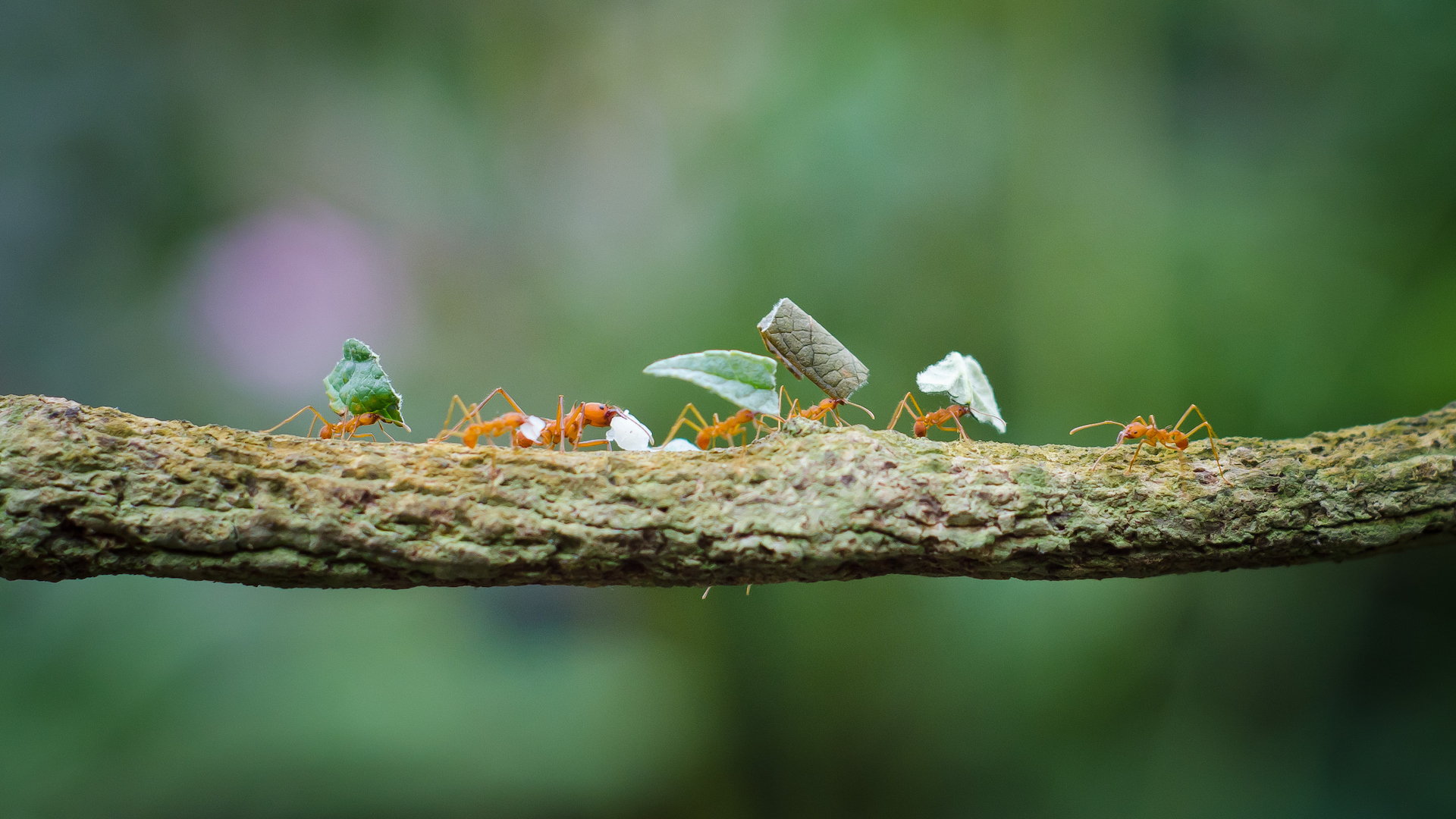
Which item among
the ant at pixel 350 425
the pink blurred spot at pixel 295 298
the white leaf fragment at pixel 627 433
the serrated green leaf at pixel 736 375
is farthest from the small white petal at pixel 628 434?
the pink blurred spot at pixel 295 298

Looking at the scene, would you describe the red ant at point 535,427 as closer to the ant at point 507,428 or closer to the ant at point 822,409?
the ant at point 507,428

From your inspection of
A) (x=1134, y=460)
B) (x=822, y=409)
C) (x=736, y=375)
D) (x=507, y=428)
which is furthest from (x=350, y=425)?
(x=1134, y=460)

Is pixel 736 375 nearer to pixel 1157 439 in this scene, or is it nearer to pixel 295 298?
pixel 1157 439

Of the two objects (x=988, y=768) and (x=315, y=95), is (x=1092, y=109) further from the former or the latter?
(x=315, y=95)

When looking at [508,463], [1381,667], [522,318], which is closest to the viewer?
[508,463]

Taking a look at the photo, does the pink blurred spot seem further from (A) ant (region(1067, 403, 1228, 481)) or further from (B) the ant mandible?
(A) ant (region(1067, 403, 1228, 481))

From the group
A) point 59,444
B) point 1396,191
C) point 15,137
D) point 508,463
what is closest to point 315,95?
point 15,137

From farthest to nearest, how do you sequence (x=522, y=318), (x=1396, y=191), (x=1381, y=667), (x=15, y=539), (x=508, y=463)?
(x=522, y=318) < (x=1396, y=191) < (x=1381, y=667) < (x=508, y=463) < (x=15, y=539)
